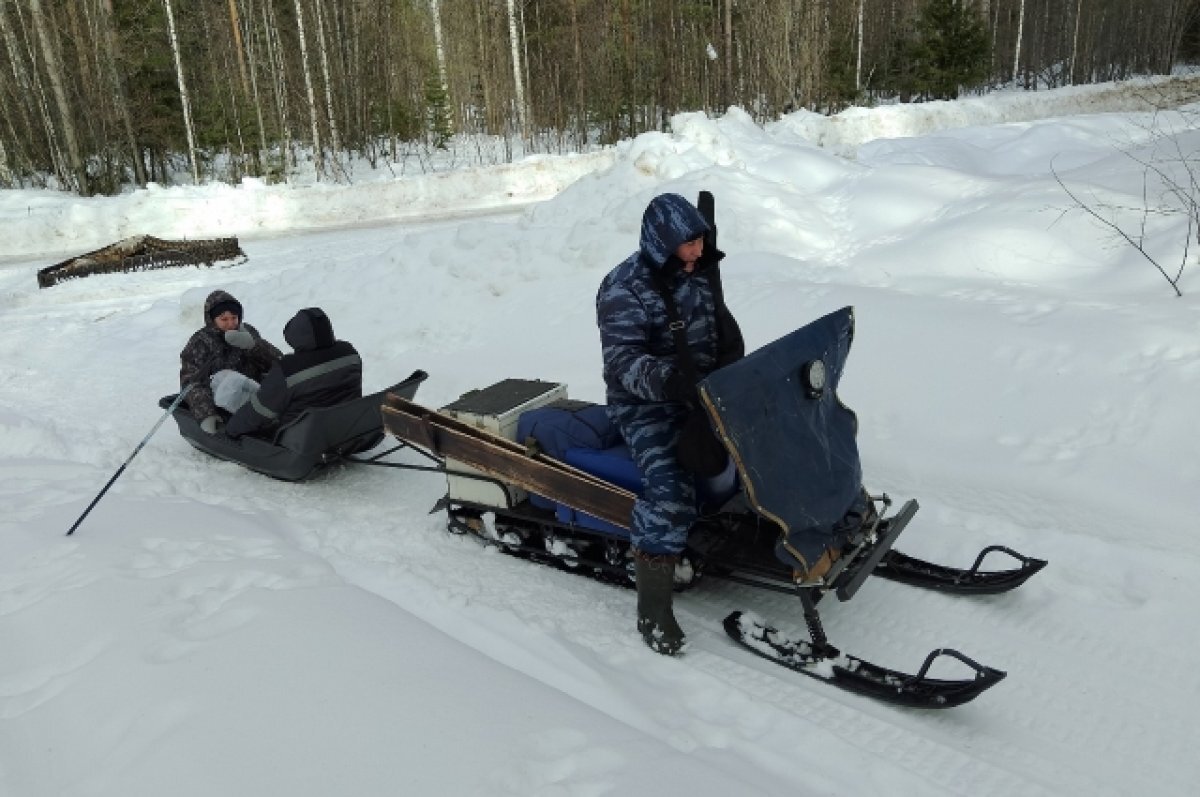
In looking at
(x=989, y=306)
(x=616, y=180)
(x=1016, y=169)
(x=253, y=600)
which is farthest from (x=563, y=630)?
(x=1016, y=169)

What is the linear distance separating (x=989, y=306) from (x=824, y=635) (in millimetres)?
3658

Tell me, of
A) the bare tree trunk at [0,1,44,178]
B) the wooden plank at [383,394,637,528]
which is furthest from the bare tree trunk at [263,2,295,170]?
the wooden plank at [383,394,637,528]

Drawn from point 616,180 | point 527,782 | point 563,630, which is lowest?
point 563,630

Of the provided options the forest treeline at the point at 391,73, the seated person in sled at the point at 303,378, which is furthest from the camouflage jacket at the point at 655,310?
the forest treeline at the point at 391,73

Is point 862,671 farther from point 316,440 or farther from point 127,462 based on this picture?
point 127,462

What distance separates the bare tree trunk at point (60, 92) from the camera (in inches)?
694

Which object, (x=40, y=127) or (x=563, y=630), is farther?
(x=40, y=127)

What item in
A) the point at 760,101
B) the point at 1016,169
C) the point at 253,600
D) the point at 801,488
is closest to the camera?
the point at 801,488

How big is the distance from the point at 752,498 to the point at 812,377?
52 centimetres

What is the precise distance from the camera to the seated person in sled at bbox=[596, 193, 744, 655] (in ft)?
10.3

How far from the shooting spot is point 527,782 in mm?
2305

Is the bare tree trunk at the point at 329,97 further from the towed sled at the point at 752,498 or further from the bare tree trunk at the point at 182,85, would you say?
A: the towed sled at the point at 752,498

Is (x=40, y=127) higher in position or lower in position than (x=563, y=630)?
higher

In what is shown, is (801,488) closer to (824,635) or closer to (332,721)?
(824,635)
